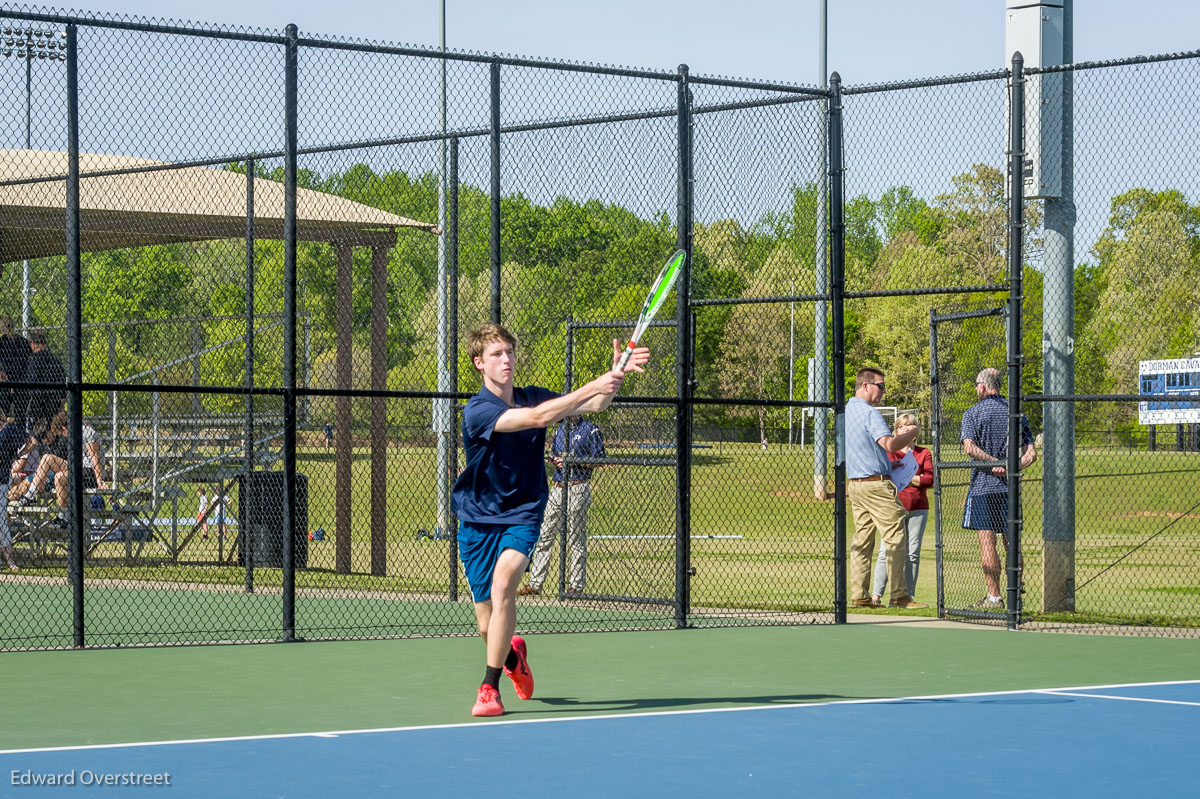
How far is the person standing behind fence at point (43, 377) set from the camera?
577 inches

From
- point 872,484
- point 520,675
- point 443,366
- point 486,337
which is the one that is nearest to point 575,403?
point 486,337

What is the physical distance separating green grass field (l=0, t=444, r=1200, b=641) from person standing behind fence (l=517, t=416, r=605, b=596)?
0.12 meters

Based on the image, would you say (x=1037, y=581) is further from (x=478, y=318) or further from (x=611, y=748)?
(x=611, y=748)

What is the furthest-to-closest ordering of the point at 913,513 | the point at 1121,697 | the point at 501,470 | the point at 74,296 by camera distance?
the point at 913,513, the point at 74,296, the point at 1121,697, the point at 501,470

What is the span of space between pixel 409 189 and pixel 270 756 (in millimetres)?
8791

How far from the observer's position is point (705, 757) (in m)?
6.79

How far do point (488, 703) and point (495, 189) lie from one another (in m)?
4.88

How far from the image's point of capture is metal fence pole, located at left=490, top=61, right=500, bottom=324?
1134 centimetres

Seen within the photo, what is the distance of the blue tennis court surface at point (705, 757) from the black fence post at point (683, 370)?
3.65 metres

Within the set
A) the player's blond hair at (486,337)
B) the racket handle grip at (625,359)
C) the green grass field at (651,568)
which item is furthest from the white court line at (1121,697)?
the green grass field at (651,568)

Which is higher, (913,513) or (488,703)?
(913,513)

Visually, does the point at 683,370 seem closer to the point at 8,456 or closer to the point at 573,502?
the point at 573,502

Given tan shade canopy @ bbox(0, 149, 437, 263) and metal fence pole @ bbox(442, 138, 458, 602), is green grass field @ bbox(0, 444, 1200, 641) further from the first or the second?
tan shade canopy @ bbox(0, 149, 437, 263)

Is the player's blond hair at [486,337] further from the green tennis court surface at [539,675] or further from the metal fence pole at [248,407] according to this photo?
the metal fence pole at [248,407]
